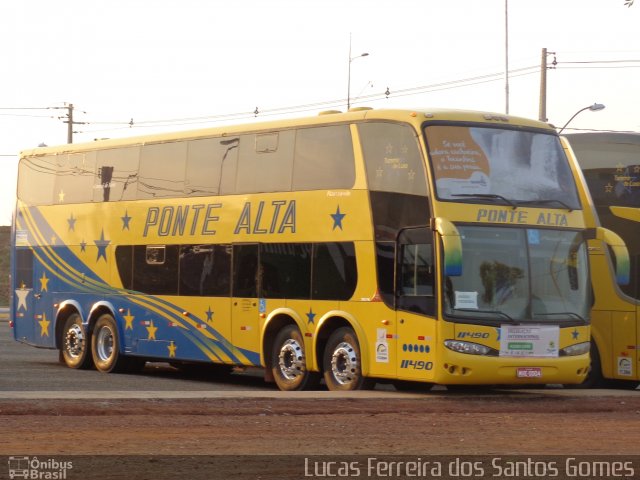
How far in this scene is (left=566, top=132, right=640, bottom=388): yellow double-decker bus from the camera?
2177cm

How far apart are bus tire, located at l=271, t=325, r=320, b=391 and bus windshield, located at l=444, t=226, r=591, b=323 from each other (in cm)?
309

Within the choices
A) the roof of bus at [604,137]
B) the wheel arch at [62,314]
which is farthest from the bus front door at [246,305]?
the roof of bus at [604,137]

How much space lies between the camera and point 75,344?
26.0 metres

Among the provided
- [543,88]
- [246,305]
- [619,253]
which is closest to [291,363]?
[246,305]

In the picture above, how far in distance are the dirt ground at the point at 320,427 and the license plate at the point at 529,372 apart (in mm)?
570

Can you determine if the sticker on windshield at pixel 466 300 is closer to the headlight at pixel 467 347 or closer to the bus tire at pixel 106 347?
the headlight at pixel 467 347

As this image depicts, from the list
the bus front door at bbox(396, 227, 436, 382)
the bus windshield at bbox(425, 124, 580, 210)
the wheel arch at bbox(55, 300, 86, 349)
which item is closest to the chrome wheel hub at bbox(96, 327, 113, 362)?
the wheel arch at bbox(55, 300, 86, 349)

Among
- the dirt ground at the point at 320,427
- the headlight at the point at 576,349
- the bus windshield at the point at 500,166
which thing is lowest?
the dirt ground at the point at 320,427

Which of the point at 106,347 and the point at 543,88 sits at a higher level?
the point at 543,88

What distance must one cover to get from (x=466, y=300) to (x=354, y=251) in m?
2.02

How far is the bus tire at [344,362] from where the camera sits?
1975cm

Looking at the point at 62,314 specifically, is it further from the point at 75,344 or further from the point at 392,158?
the point at 392,158

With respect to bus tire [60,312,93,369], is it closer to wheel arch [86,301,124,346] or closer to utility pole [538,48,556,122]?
wheel arch [86,301,124,346]

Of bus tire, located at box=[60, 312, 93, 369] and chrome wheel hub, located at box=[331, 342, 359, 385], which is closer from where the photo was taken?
chrome wheel hub, located at box=[331, 342, 359, 385]
